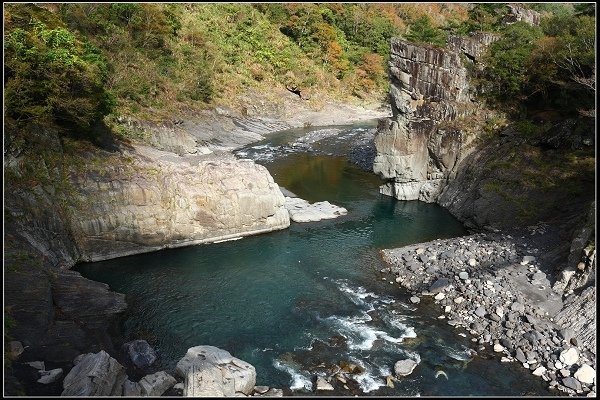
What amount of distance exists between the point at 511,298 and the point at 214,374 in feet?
37.1

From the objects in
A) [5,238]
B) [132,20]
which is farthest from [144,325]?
[132,20]

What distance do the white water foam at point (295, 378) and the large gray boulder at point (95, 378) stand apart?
Answer: 4578 millimetres

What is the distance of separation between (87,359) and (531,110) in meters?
29.5

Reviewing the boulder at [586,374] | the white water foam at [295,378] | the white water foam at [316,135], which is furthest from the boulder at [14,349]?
the white water foam at [316,135]

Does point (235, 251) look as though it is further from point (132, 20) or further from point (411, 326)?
point (132, 20)

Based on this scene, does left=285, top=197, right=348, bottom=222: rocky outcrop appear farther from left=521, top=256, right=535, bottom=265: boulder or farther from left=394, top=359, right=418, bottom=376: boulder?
left=394, top=359, right=418, bottom=376: boulder

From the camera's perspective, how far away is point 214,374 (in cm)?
1255

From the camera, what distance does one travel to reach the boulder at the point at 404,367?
14.0 meters

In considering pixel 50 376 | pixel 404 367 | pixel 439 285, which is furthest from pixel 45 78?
pixel 439 285

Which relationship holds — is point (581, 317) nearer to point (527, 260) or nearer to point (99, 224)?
point (527, 260)

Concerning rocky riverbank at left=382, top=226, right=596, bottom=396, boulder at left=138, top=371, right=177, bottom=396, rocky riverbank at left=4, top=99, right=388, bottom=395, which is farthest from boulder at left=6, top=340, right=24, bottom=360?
rocky riverbank at left=382, top=226, right=596, bottom=396

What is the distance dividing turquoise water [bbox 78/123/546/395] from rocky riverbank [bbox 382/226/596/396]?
0.73 meters

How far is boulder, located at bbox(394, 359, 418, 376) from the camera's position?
1398 centimetres

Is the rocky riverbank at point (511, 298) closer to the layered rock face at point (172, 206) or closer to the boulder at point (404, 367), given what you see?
the boulder at point (404, 367)
